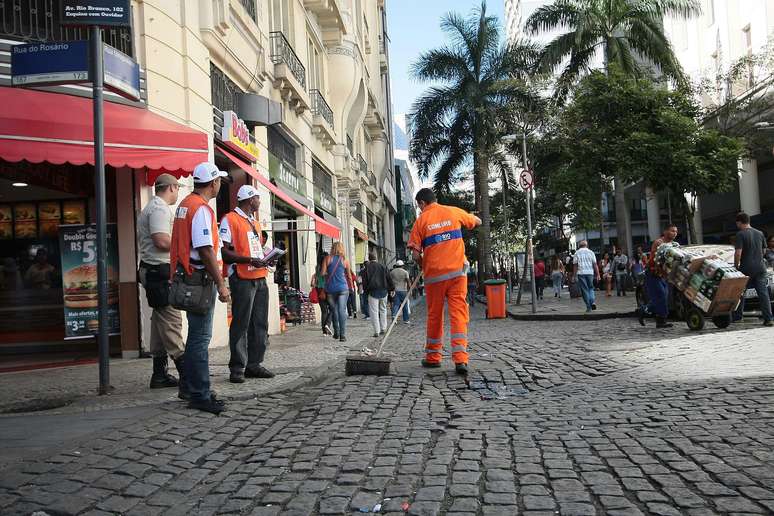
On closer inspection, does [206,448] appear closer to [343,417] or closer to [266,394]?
[343,417]

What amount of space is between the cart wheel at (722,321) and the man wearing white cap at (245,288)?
7.06 m

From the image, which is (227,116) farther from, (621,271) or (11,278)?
(621,271)

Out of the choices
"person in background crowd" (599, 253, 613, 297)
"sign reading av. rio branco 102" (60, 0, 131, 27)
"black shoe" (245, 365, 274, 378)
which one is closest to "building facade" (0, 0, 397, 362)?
"sign reading av. rio branco 102" (60, 0, 131, 27)

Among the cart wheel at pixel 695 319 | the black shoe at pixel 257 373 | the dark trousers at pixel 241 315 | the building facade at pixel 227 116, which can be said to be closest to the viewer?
the dark trousers at pixel 241 315

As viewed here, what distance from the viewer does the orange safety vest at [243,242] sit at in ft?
22.0

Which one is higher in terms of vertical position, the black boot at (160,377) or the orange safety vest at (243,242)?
the orange safety vest at (243,242)

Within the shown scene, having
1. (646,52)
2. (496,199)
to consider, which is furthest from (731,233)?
(496,199)

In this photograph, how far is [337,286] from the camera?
12.5 m

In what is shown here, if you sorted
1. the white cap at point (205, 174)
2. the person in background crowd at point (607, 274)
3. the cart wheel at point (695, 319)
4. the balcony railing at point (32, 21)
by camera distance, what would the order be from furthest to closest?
the person in background crowd at point (607, 274), the cart wheel at point (695, 319), the balcony railing at point (32, 21), the white cap at point (205, 174)

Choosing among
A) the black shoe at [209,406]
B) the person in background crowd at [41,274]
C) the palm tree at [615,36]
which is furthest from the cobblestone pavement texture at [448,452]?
the palm tree at [615,36]

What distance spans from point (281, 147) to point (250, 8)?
3.67 meters

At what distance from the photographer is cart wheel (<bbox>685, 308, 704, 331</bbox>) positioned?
10734mm

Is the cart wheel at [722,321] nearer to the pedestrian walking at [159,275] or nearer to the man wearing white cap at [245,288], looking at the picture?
the man wearing white cap at [245,288]

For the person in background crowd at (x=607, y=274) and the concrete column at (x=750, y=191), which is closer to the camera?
the person in background crowd at (x=607, y=274)
